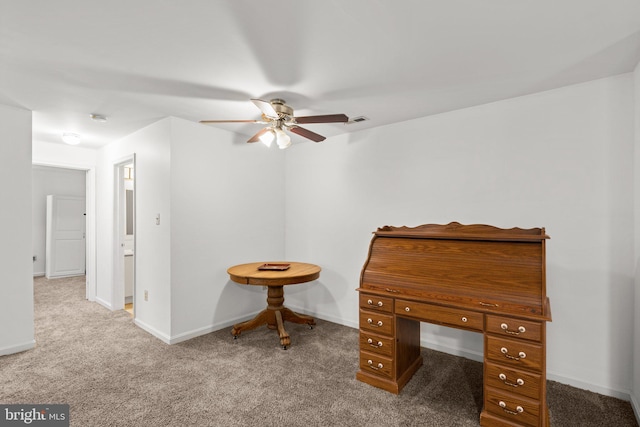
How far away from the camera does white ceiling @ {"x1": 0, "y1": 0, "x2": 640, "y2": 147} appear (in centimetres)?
159

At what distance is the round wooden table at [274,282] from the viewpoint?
305cm

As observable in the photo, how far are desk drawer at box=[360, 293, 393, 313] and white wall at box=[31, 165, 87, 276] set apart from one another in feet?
23.9

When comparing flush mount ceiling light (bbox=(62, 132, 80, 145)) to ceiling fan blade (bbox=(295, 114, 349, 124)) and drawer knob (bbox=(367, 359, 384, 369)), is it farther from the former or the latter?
drawer knob (bbox=(367, 359, 384, 369))

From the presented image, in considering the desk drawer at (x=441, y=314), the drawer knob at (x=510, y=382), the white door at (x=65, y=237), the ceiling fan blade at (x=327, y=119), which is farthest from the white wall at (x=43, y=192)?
the drawer knob at (x=510, y=382)

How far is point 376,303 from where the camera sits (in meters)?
2.44

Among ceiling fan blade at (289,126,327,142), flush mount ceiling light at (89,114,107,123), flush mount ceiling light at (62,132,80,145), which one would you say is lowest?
ceiling fan blade at (289,126,327,142)

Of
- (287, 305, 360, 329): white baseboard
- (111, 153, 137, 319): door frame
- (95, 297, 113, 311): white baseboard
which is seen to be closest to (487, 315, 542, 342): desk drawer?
(287, 305, 360, 329): white baseboard

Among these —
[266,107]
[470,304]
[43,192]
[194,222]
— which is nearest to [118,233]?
[194,222]

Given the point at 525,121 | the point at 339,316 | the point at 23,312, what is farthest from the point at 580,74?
the point at 23,312

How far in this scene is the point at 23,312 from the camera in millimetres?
3049

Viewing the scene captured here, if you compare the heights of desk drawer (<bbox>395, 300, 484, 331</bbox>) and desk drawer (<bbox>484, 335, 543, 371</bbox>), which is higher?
desk drawer (<bbox>395, 300, 484, 331</bbox>)

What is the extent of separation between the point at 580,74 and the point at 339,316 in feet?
10.7

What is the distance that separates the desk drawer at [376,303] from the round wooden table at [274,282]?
2.65 feet

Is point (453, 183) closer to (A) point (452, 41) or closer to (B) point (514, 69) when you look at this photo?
(B) point (514, 69)
